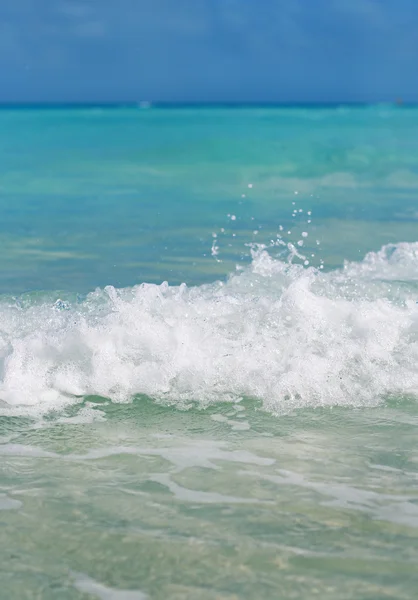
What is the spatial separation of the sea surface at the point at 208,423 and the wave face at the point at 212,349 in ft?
0.05

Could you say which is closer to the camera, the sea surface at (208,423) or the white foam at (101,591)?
the white foam at (101,591)

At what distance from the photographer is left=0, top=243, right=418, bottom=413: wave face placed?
6.03m

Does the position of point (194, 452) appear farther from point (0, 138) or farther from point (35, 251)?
point (0, 138)

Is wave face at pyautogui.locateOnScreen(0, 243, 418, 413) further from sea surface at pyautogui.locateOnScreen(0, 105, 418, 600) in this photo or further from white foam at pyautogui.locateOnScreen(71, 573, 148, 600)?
white foam at pyautogui.locateOnScreen(71, 573, 148, 600)

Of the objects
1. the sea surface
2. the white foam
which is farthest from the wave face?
the white foam

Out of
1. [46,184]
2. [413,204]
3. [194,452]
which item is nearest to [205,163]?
[46,184]

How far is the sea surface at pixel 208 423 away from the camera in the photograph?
3932 millimetres

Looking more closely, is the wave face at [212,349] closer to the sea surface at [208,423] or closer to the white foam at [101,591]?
the sea surface at [208,423]

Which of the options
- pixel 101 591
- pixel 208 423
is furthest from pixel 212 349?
pixel 101 591

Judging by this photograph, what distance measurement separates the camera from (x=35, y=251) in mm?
11469

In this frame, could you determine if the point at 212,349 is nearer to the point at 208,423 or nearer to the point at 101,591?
the point at 208,423

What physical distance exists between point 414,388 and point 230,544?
8.14 feet

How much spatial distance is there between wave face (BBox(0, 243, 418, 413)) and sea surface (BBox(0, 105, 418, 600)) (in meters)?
0.02

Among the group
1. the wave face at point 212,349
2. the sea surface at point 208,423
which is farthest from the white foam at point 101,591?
the wave face at point 212,349
